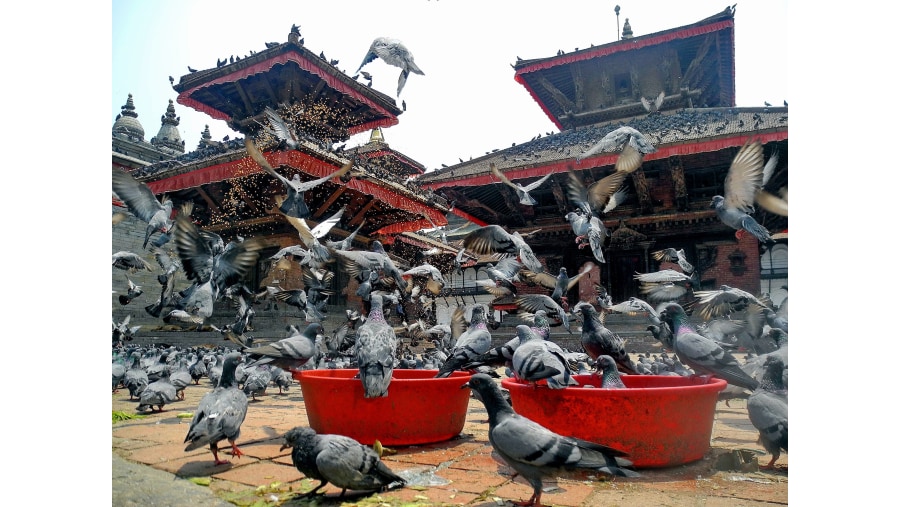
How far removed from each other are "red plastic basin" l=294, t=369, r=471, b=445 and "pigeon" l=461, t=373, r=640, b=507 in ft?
3.54

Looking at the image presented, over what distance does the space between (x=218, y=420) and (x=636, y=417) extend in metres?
2.33

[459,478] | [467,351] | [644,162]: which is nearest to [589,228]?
[467,351]

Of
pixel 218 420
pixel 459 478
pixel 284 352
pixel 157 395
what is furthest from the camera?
pixel 157 395

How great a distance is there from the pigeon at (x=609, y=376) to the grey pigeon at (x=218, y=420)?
7.52 feet

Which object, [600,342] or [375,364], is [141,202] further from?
[600,342]

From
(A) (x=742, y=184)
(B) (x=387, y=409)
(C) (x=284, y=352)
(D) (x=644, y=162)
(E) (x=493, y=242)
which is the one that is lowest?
(B) (x=387, y=409)

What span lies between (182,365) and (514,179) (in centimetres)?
794

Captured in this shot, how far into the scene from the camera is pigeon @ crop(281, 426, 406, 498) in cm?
240

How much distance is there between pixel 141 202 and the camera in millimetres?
5770

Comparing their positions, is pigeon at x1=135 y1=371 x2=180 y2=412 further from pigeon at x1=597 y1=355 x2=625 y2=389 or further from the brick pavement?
pigeon at x1=597 y1=355 x2=625 y2=389

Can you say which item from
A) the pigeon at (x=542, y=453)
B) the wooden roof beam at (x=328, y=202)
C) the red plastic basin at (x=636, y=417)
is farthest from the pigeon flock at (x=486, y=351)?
the wooden roof beam at (x=328, y=202)

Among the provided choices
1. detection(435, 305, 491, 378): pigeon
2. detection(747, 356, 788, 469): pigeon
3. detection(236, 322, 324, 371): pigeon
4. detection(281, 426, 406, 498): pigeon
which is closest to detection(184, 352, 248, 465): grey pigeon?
detection(236, 322, 324, 371): pigeon

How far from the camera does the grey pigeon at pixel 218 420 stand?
3010 millimetres

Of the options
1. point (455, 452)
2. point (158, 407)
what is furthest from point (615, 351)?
point (158, 407)
